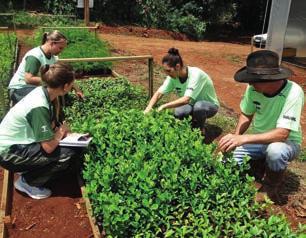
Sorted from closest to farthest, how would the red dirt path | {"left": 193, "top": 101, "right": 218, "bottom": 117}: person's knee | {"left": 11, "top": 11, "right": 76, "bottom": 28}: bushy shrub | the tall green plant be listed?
1. {"left": 193, "top": 101, "right": 218, "bottom": 117}: person's knee
2. the red dirt path
3. {"left": 11, "top": 11, "right": 76, "bottom": 28}: bushy shrub
4. the tall green plant

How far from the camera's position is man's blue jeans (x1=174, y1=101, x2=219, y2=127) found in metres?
5.32

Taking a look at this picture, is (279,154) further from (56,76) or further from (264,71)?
(56,76)

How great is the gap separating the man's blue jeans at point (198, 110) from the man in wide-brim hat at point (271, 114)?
4.06 feet

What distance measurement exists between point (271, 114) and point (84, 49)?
19.2 ft

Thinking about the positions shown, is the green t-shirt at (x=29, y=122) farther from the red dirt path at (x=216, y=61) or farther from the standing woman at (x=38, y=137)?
the red dirt path at (x=216, y=61)

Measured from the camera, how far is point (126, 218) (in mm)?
2838

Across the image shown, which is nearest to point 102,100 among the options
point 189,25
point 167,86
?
point 167,86

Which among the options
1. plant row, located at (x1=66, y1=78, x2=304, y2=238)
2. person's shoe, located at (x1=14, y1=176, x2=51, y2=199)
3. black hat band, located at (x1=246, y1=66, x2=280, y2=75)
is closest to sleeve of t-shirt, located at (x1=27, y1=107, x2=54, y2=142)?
plant row, located at (x1=66, y1=78, x2=304, y2=238)

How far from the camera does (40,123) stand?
361 centimetres

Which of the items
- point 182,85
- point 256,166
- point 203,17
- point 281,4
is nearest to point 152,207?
point 256,166

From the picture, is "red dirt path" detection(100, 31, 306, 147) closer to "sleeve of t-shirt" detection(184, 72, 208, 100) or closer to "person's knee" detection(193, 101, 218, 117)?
"person's knee" detection(193, 101, 218, 117)

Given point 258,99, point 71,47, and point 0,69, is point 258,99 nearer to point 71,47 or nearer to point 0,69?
point 0,69

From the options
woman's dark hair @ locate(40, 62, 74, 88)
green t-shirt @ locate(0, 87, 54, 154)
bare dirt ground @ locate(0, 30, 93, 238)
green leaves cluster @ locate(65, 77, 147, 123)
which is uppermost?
woman's dark hair @ locate(40, 62, 74, 88)

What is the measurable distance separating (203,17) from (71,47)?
12336 mm
